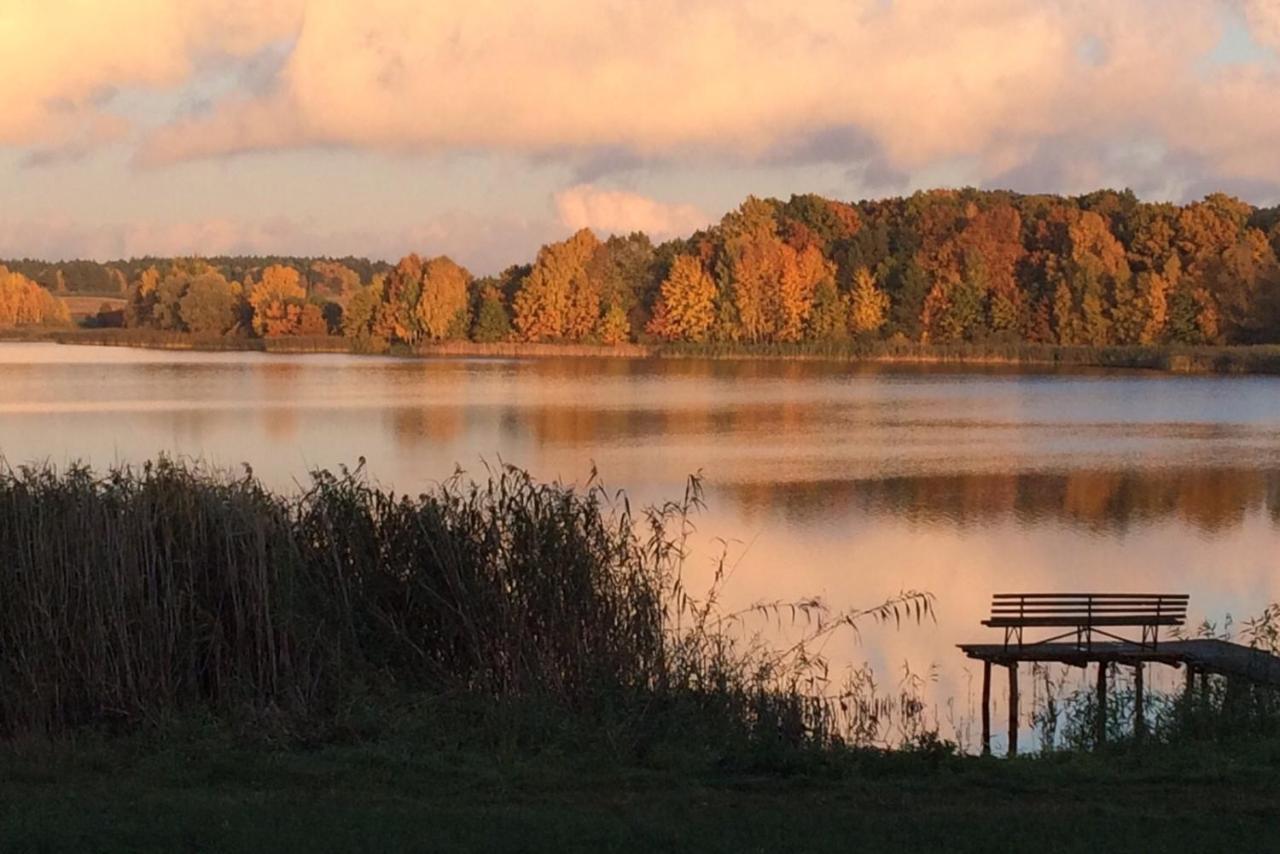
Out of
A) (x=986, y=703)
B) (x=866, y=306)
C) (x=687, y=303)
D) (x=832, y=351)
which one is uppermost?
(x=687, y=303)

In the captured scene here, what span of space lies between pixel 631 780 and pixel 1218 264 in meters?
81.2

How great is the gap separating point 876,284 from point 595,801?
94.6 metres

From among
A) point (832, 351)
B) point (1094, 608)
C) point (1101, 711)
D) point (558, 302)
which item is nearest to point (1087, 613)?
point (1094, 608)

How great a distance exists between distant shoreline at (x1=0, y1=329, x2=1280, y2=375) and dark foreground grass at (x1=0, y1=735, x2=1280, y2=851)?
69552 millimetres

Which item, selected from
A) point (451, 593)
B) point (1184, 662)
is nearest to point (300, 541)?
point (451, 593)

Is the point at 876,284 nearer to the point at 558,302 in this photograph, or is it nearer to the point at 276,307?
the point at 558,302

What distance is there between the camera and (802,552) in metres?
20.0

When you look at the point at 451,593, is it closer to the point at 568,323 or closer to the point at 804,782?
the point at 804,782

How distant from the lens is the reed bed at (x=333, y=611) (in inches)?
345

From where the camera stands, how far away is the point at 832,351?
9550 centimetres

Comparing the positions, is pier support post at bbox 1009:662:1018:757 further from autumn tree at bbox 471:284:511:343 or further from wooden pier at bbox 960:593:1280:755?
autumn tree at bbox 471:284:511:343

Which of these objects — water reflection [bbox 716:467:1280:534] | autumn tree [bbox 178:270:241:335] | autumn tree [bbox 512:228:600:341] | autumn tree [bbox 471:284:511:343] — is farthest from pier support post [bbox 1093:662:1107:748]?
autumn tree [bbox 178:270:241:335]

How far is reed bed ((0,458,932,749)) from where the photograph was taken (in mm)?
8766

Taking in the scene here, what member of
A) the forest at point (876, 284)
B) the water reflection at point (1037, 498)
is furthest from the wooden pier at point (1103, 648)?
the forest at point (876, 284)
